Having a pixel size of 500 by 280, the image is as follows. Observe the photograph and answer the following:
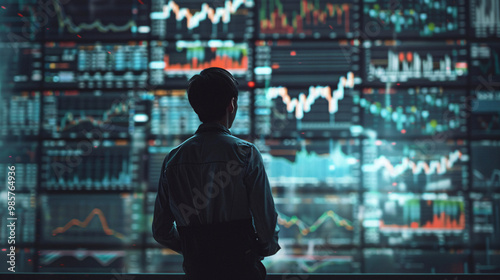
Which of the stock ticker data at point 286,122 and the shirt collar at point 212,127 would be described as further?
the stock ticker data at point 286,122

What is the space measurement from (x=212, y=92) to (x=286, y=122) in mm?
1350

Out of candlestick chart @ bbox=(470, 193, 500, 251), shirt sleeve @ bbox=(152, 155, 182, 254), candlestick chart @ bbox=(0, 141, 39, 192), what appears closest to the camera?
shirt sleeve @ bbox=(152, 155, 182, 254)

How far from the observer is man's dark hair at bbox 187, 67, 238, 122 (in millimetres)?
1300

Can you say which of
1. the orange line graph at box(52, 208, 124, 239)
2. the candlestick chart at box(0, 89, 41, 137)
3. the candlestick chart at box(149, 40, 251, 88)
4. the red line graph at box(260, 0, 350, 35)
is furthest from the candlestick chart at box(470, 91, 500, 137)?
the candlestick chart at box(0, 89, 41, 137)

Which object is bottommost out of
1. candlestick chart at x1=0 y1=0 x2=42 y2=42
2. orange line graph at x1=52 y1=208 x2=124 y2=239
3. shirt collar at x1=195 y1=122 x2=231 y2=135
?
orange line graph at x1=52 y1=208 x2=124 y2=239

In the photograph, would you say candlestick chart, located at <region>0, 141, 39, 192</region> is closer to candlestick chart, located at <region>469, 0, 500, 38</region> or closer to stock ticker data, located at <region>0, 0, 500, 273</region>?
stock ticker data, located at <region>0, 0, 500, 273</region>

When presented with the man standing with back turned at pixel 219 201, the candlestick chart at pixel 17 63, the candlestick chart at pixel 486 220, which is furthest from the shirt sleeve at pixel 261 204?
the candlestick chart at pixel 17 63

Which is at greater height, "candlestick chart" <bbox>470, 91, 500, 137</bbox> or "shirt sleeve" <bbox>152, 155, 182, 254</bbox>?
"candlestick chart" <bbox>470, 91, 500, 137</bbox>

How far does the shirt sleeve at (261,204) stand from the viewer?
124 centimetres

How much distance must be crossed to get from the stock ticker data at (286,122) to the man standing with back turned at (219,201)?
1.30 m

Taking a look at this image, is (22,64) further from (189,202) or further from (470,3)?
(470,3)

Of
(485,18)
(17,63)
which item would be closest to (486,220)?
(485,18)

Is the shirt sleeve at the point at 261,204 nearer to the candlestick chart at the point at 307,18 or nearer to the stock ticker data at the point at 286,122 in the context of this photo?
the stock ticker data at the point at 286,122

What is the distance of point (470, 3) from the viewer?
2.60 metres
